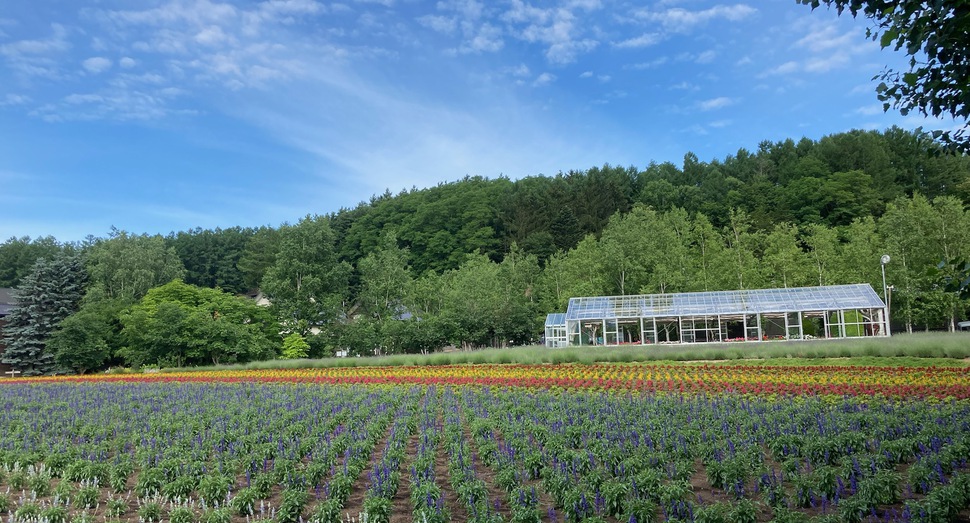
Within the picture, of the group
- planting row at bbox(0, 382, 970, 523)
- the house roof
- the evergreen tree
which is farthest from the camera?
the house roof

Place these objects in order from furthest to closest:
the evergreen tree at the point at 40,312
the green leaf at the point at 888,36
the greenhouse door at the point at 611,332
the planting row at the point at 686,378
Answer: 1. the evergreen tree at the point at 40,312
2. the greenhouse door at the point at 611,332
3. the planting row at the point at 686,378
4. the green leaf at the point at 888,36

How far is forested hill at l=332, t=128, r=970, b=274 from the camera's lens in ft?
221

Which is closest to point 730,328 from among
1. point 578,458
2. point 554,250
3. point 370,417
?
point 554,250

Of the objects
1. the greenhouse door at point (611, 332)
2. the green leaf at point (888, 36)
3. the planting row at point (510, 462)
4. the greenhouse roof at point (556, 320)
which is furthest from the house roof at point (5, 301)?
the green leaf at point (888, 36)

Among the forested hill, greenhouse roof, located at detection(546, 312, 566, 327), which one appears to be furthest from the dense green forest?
greenhouse roof, located at detection(546, 312, 566, 327)

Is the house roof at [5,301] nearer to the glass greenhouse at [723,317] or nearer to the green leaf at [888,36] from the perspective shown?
the glass greenhouse at [723,317]

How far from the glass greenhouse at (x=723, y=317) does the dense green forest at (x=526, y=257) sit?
6278mm

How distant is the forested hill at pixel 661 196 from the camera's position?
67.3 meters

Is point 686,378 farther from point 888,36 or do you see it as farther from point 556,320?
point 556,320

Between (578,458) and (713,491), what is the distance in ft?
6.64

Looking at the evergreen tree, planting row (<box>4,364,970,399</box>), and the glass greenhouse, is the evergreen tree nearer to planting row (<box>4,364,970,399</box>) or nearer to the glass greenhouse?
planting row (<box>4,364,970,399</box>)

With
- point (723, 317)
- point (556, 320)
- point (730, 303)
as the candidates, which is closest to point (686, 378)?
point (730, 303)

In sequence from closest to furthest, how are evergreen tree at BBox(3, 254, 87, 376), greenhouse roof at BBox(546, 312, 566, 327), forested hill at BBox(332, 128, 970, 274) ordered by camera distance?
greenhouse roof at BBox(546, 312, 566, 327) → evergreen tree at BBox(3, 254, 87, 376) → forested hill at BBox(332, 128, 970, 274)

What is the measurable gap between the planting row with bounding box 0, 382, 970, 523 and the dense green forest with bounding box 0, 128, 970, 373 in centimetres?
2850
